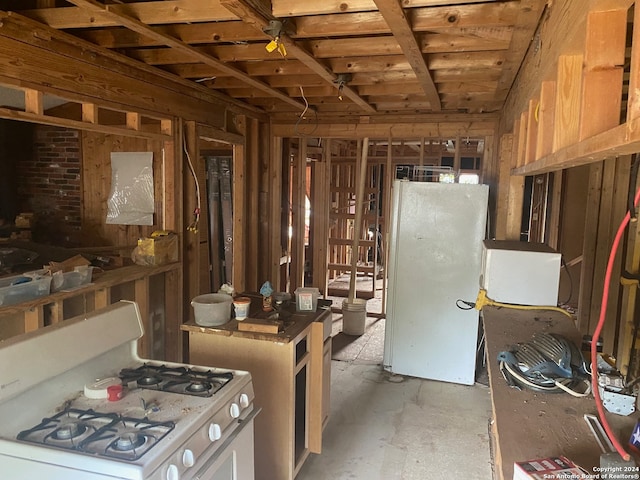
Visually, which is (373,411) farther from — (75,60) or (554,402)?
(75,60)

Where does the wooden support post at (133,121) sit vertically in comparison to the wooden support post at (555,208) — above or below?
above

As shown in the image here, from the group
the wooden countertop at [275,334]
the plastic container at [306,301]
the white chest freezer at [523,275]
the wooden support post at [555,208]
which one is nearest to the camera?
the wooden countertop at [275,334]

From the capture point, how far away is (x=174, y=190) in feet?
11.5

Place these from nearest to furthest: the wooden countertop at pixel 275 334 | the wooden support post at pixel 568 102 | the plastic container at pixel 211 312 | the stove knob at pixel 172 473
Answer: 1. the stove knob at pixel 172 473
2. the wooden support post at pixel 568 102
3. the wooden countertop at pixel 275 334
4. the plastic container at pixel 211 312

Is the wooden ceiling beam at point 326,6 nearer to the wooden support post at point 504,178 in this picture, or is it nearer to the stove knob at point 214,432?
the wooden support post at point 504,178

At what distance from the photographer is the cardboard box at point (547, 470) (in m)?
0.99

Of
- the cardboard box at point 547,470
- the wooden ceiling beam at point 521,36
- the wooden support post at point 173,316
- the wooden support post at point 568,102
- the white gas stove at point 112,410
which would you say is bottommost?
the wooden support post at point 173,316

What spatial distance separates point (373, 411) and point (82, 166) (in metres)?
3.21

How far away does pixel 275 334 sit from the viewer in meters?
2.25

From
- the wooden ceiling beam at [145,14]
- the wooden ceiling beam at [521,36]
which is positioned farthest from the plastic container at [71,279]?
the wooden ceiling beam at [521,36]

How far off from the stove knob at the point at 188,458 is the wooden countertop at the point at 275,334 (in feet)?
3.00

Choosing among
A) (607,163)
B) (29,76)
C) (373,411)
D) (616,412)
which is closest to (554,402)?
(616,412)

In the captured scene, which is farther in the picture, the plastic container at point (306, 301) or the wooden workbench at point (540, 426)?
the plastic container at point (306, 301)

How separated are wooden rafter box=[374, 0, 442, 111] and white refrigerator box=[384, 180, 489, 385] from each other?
0.92m
